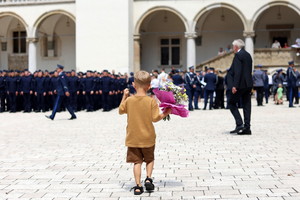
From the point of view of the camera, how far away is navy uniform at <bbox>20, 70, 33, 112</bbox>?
2016cm

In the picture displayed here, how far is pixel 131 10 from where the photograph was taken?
1217 inches

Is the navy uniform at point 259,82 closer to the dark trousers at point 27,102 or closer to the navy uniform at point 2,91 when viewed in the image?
the dark trousers at point 27,102

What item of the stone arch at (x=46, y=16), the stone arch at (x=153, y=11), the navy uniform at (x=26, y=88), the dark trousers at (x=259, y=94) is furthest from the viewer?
the stone arch at (x=46, y=16)

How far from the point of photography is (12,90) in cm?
2047

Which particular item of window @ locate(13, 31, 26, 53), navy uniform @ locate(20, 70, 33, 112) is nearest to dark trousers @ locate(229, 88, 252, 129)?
navy uniform @ locate(20, 70, 33, 112)

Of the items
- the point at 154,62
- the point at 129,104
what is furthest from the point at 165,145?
the point at 154,62

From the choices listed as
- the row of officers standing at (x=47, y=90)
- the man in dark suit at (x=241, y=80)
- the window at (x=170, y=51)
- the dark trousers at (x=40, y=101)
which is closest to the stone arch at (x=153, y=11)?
the window at (x=170, y=51)

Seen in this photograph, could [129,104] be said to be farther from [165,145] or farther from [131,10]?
[131,10]

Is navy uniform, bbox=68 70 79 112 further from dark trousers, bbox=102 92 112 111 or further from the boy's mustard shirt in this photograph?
the boy's mustard shirt

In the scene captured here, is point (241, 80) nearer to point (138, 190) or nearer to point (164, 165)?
point (164, 165)

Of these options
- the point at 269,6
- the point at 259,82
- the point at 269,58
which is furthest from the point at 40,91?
the point at 269,58

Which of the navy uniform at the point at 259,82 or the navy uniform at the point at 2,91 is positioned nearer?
the navy uniform at the point at 2,91

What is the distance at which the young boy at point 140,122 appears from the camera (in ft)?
17.5

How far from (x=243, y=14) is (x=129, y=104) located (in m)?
25.6
